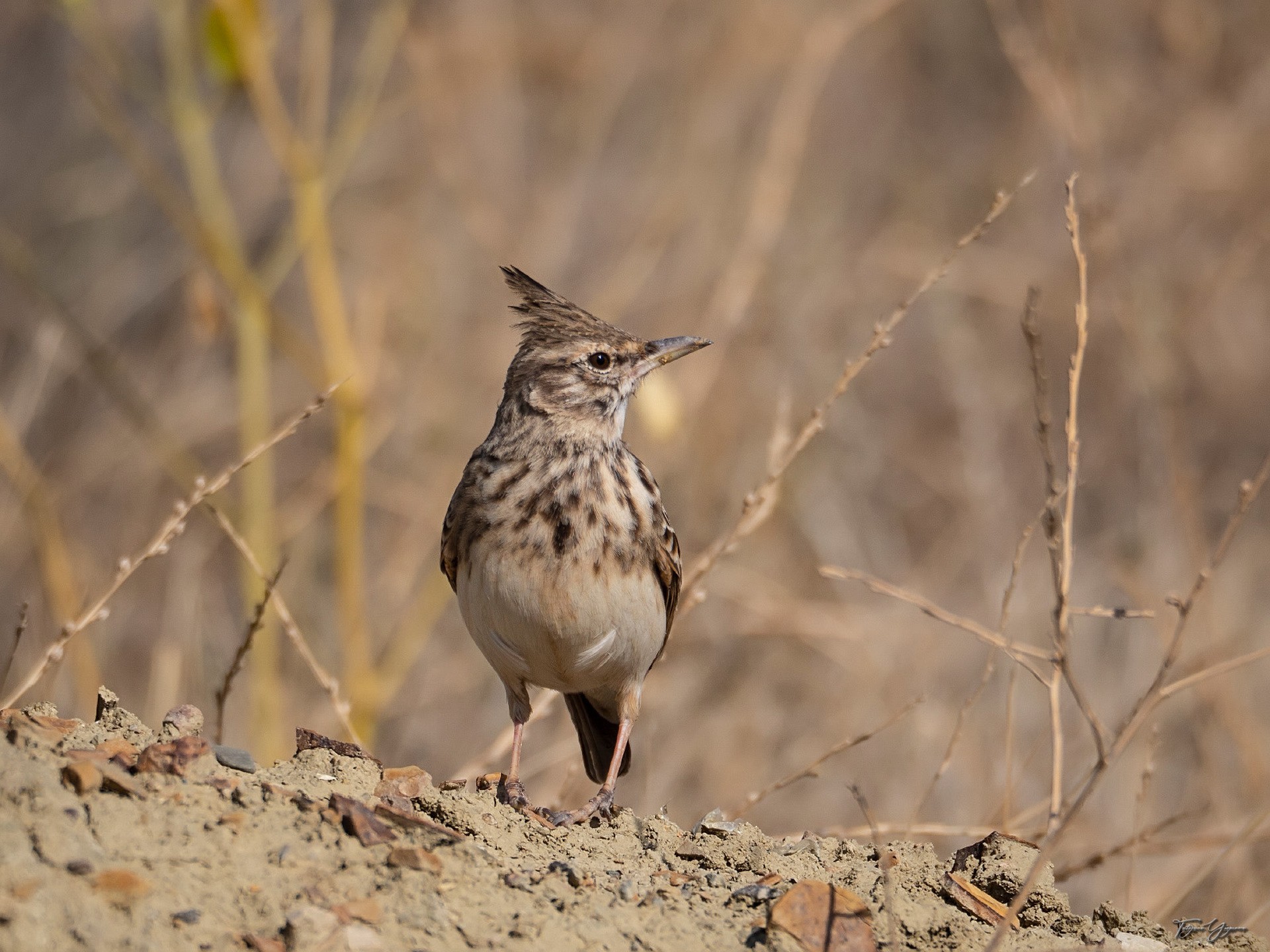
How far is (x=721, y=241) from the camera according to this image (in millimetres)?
9602

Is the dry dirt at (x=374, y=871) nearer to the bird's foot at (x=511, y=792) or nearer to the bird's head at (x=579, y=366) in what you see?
the bird's foot at (x=511, y=792)

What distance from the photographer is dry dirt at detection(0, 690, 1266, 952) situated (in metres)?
2.80

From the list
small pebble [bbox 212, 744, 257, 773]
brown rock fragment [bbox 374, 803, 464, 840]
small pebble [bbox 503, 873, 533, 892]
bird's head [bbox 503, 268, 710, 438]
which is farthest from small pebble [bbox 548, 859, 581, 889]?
bird's head [bbox 503, 268, 710, 438]

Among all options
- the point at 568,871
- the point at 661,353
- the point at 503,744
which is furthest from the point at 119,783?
the point at 661,353

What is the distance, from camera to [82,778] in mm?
Result: 3033

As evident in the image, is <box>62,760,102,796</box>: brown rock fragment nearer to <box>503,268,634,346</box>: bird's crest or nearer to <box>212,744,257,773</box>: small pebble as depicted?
<box>212,744,257,773</box>: small pebble

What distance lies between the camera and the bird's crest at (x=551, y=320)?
4805mm

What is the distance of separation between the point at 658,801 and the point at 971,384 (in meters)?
4.42

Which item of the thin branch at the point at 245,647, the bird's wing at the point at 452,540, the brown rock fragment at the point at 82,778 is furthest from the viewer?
the bird's wing at the point at 452,540

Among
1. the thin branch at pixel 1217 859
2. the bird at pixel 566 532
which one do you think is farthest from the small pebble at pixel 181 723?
the thin branch at pixel 1217 859

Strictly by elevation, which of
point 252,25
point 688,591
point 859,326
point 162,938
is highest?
point 859,326

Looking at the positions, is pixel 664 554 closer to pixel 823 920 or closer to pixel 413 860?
pixel 823 920

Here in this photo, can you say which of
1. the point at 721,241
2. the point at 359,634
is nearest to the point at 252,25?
the point at 359,634

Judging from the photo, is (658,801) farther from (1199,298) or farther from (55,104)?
(55,104)
